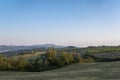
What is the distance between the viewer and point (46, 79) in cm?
3669

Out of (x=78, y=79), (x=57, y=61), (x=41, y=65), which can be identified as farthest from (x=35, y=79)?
(x=57, y=61)

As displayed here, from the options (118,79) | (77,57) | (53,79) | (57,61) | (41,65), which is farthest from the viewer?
(77,57)

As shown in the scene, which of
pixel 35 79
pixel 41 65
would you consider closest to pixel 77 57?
pixel 41 65

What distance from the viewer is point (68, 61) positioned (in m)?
72.9

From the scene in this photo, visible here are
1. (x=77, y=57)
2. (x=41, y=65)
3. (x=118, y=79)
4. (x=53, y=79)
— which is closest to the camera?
(x=118, y=79)

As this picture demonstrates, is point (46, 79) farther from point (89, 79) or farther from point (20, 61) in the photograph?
point (20, 61)

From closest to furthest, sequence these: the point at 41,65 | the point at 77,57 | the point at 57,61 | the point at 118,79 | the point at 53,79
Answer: the point at 118,79, the point at 53,79, the point at 41,65, the point at 57,61, the point at 77,57

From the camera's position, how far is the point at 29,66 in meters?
69.0

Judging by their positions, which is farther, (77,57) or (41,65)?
(77,57)

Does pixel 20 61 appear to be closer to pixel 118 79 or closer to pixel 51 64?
pixel 51 64

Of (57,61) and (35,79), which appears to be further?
(57,61)

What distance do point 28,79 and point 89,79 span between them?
344 inches

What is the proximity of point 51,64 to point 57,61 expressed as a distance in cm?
207

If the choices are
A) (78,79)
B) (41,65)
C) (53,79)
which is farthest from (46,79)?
(41,65)
